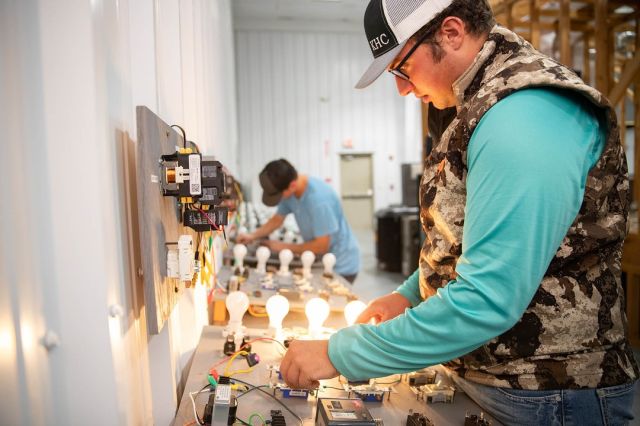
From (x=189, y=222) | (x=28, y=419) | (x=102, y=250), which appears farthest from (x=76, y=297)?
(x=189, y=222)

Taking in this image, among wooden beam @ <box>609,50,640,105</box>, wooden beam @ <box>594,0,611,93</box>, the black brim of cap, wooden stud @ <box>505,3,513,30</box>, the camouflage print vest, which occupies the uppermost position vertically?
wooden stud @ <box>505,3,513,30</box>

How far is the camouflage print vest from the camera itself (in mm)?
1010

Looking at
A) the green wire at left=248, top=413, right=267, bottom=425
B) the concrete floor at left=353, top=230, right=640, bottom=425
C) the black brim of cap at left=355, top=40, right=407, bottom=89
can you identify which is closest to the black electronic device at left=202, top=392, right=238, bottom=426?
the green wire at left=248, top=413, right=267, bottom=425

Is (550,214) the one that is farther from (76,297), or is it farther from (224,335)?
(224,335)

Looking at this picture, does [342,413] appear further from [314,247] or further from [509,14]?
[509,14]

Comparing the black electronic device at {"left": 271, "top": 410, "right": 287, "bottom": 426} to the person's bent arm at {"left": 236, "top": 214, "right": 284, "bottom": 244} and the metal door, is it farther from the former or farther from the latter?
the metal door

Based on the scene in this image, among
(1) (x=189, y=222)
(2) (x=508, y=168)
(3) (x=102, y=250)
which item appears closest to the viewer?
(2) (x=508, y=168)

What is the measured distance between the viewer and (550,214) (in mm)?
851

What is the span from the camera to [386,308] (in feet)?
5.00

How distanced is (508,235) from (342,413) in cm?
57

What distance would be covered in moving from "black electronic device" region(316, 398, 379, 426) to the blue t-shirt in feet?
8.74

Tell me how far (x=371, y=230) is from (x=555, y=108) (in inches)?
400

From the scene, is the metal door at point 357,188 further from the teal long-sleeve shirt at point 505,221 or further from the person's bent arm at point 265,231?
the teal long-sleeve shirt at point 505,221

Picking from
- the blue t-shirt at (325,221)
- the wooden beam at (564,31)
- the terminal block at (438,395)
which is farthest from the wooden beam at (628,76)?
the terminal block at (438,395)
